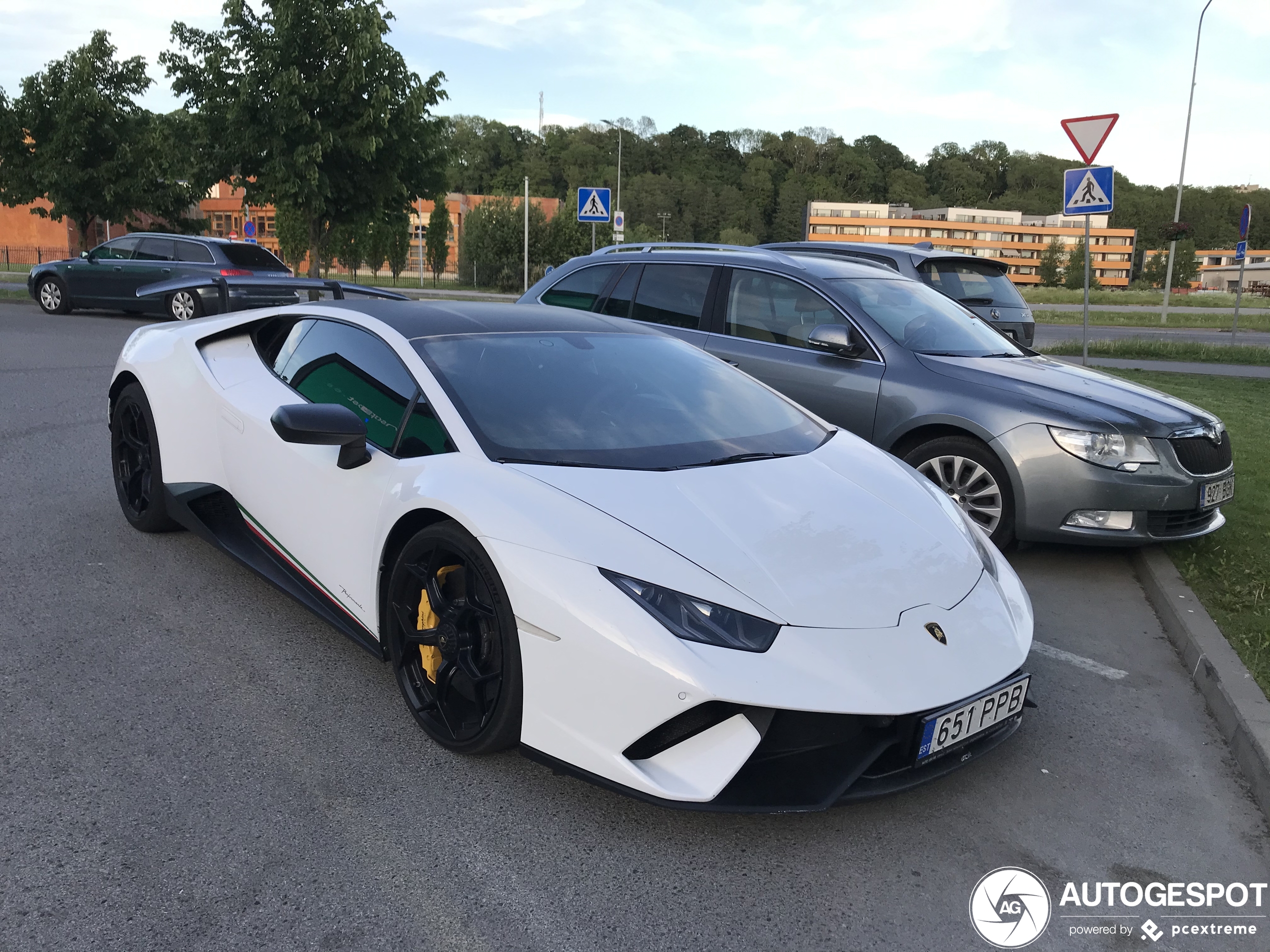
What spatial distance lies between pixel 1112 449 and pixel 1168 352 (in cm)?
1330

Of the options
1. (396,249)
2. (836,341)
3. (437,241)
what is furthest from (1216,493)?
(437,241)

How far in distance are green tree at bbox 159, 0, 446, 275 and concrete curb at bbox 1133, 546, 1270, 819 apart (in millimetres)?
18931

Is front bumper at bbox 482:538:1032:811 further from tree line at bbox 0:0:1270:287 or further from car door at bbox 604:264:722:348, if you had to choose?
tree line at bbox 0:0:1270:287

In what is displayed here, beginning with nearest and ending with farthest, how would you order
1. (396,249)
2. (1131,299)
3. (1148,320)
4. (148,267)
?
(148,267)
(1148,320)
(396,249)
(1131,299)

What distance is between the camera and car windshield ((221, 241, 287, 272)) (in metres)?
16.9

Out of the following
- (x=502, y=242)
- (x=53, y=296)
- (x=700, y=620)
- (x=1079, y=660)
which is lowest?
(x=1079, y=660)

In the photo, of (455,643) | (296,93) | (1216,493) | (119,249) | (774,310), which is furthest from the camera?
(296,93)

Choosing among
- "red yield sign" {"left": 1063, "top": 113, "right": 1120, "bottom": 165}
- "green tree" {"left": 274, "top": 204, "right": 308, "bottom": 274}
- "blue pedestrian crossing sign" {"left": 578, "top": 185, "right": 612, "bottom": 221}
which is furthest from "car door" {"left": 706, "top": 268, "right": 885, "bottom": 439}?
"green tree" {"left": 274, "top": 204, "right": 308, "bottom": 274}

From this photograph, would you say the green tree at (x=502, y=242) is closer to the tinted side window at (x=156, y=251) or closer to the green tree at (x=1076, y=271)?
the tinted side window at (x=156, y=251)

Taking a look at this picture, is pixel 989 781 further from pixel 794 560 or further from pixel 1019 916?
pixel 794 560

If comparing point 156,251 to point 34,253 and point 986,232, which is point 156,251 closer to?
point 34,253

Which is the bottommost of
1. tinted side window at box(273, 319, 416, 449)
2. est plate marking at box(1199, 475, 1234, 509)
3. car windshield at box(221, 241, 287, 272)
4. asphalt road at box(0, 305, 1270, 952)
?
asphalt road at box(0, 305, 1270, 952)

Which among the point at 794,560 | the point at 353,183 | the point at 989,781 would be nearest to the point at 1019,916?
the point at 989,781

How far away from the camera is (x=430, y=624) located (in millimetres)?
3035
